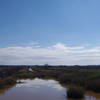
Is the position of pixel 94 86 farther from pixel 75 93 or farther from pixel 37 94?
pixel 37 94

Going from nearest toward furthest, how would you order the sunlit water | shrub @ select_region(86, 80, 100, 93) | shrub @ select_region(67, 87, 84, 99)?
shrub @ select_region(67, 87, 84, 99)
the sunlit water
shrub @ select_region(86, 80, 100, 93)

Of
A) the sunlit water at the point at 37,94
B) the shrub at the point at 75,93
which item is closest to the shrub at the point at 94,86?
the sunlit water at the point at 37,94

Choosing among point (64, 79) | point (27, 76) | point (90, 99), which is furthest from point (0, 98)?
point (27, 76)

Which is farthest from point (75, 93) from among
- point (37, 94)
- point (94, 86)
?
point (94, 86)

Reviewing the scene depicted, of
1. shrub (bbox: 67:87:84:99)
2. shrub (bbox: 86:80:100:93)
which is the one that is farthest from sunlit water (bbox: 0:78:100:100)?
shrub (bbox: 86:80:100:93)

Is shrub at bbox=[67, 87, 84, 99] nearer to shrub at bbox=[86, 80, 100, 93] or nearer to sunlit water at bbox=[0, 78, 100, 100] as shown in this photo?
sunlit water at bbox=[0, 78, 100, 100]

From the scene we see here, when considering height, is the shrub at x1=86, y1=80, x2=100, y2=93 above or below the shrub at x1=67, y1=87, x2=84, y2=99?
above

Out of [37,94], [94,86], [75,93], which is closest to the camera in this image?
[75,93]

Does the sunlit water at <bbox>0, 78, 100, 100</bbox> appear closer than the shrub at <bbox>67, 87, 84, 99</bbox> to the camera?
No

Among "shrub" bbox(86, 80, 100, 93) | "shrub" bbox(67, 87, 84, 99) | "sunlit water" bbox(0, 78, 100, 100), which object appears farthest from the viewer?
"shrub" bbox(86, 80, 100, 93)

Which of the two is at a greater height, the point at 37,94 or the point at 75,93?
the point at 75,93

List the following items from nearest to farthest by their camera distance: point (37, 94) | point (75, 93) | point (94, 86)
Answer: point (75, 93)
point (37, 94)
point (94, 86)

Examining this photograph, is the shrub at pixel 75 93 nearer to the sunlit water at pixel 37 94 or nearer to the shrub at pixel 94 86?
the sunlit water at pixel 37 94

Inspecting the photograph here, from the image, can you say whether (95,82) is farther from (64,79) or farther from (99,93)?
(64,79)
